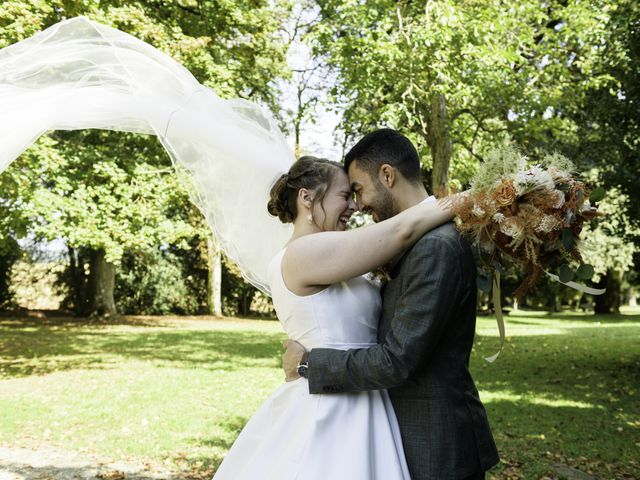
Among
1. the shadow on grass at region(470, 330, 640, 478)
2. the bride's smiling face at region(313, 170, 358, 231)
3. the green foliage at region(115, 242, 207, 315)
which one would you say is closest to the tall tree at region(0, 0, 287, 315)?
the shadow on grass at region(470, 330, 640, 478)

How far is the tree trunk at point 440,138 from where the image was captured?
1299 cm

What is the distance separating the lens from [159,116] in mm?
3527

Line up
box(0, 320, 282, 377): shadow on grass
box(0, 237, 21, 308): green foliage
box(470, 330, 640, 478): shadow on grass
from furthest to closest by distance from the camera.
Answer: box(0, 237, 21, 308): green foliage, box(0, 320, 282, 377): shadow on grass, box(470, 330, 640, 478): shadow on grass

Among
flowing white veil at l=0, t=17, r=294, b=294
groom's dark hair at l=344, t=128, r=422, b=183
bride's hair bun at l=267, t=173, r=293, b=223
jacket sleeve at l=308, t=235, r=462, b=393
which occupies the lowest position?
jacket sleeve at l=308, t=235, r=462, b=393

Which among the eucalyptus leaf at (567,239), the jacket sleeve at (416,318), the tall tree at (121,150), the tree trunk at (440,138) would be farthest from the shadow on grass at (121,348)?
the eucalyptus leaf at (567,239)

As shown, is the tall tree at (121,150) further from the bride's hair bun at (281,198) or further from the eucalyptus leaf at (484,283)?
the eucalyptus leaf at (484,283)

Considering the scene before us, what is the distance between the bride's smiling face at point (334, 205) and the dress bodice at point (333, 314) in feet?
0.95

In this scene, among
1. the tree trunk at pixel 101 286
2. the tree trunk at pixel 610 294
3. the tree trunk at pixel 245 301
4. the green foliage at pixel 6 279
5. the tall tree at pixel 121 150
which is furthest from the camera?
the tree trunk at pixel 610 294

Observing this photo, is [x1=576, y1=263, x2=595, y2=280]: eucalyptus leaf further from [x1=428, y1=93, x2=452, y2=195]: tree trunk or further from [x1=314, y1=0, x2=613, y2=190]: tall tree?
[x1=428, y1=93, x2=452, y2=195]: tree trunk

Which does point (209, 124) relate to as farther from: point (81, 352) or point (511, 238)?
point (81, 352)

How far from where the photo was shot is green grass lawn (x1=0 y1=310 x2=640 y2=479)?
23.9 ft

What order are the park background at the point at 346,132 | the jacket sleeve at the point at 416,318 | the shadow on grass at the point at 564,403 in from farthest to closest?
the park background at the point at 346,132 < the shadow on grass at the point at 564,403 < the jacket sleeve at the point at 416,318

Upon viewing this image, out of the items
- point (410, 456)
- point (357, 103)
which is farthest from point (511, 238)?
point (357, 103)

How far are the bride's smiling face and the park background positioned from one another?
14.3 ft
